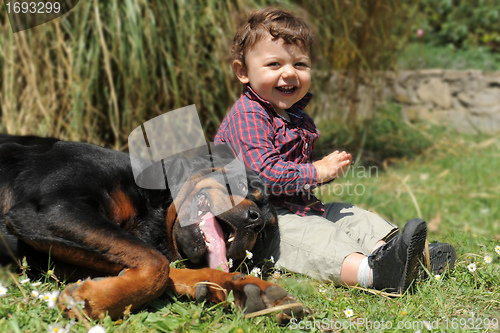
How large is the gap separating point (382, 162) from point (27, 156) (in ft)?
13.4

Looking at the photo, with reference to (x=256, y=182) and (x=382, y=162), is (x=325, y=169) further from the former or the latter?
(x=382, y=162)

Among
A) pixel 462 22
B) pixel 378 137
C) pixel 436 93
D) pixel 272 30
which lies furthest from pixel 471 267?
pixel 462 22

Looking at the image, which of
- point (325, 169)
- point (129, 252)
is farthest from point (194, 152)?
point (129, 252)

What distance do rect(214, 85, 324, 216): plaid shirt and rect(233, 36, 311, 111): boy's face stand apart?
0.06 metres

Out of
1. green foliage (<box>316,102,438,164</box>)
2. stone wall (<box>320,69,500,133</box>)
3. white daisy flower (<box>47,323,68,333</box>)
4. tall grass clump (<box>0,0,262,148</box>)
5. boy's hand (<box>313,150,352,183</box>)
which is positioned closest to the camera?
white daisy flower (<box>47,323,68,333</box>)

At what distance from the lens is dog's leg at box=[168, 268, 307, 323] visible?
1.73 m

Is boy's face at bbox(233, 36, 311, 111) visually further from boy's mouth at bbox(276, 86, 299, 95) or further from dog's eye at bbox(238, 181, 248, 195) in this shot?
dog's eye at bbox(238, 181, 248, 195)

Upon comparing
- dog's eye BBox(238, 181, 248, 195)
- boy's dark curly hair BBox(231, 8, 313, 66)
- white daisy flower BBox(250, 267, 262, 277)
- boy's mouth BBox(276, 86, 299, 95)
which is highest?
boy's dark curly hair BBox(231, 8, 313, 66)

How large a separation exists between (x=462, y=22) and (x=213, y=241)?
842cm

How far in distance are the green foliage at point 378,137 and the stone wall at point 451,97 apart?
29cm

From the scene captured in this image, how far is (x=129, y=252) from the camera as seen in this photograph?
1771mm

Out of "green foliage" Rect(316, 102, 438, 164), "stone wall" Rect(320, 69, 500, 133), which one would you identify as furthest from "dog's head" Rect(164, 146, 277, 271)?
"stone wall" Rect(320, 69, 500, 133)

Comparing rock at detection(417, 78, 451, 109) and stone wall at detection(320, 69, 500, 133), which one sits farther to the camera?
rock at detection(417, 78, 451, 109)

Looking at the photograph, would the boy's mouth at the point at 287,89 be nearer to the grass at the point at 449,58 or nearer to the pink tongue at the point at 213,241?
the pink tongue at the point at 213,241
